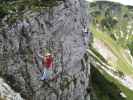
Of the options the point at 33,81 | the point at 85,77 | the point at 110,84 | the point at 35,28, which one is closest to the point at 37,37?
the point at 35,28

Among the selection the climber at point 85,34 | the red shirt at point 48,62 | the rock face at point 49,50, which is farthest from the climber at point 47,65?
the climber at point 85,34

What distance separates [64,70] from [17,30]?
8.10m

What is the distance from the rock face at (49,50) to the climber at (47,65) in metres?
0.50

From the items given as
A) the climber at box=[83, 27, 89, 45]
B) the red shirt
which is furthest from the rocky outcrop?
the climber at box=[83, 27, 89, 45]

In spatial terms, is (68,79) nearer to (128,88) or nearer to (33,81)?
(33,81)

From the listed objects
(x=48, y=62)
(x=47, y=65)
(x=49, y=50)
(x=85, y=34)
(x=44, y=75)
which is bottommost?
(x=44, y=75)

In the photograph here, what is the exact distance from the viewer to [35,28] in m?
43.2

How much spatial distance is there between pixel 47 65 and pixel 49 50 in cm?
158

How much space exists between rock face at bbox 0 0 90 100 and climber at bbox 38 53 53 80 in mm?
496

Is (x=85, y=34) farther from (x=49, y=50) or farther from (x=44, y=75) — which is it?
(x=44, y=75)

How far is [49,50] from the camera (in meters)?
44.6

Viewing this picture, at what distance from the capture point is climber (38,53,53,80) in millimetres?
43781

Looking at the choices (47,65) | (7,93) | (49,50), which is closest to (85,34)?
(49,50)

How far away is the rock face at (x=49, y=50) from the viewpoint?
1641 inches
